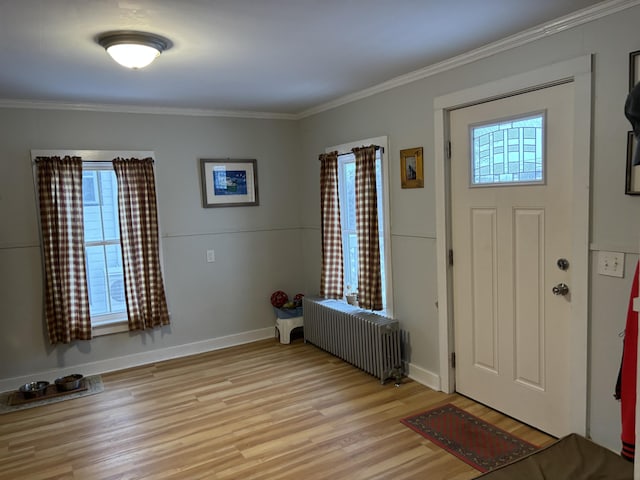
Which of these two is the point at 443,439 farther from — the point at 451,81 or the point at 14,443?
the point at 14,443

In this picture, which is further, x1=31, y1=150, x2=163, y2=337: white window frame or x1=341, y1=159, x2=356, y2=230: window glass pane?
x1=341, y1=159, x2=356, y2=230: window glass pane

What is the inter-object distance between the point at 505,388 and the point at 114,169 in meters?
3.57

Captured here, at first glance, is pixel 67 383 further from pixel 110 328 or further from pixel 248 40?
pixel 248 40

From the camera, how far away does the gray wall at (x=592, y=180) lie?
2.30 metres

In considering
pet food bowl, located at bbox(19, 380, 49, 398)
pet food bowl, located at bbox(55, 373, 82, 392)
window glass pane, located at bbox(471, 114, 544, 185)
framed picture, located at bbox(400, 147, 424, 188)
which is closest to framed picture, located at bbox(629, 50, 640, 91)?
window glass pane, located at bbox(471, 114, 544, 185)

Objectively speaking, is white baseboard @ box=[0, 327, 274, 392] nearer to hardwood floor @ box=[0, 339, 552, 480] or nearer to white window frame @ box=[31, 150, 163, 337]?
hardwood floor @ box=[0, 339, 552, 480]

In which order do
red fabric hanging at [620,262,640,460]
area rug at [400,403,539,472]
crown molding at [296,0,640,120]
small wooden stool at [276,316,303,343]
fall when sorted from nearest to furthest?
red fabric hanging at [620,262,640,460]
crown molding at [296,0,640,120]
area rug at [400,403,539,472]
small wooden stool at [276,316,303,343]

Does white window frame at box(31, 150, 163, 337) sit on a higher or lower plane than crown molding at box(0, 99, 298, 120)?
lower

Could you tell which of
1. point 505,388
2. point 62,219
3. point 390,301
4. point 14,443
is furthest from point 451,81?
point 14,443

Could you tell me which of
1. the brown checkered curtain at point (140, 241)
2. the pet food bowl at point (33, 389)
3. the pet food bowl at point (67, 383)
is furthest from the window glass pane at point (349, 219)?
the pet food bowl at point (33, 389)

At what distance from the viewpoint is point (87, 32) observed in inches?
92.1

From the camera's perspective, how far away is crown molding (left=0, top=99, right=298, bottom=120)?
3.84 metres

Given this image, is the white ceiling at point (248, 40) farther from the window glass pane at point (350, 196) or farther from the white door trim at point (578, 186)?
the window glass pane at point (350, 196)

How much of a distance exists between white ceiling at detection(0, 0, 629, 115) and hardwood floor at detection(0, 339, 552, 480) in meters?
2.36
